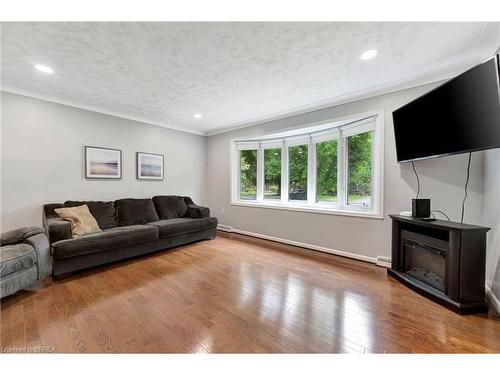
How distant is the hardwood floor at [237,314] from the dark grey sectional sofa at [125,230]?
0.71 ft

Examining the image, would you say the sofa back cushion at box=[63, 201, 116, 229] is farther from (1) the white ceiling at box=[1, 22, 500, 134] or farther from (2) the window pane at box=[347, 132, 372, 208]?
(2) the window pane at box=[347, 132, 372, 208]

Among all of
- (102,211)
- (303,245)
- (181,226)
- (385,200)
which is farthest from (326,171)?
(102,211)

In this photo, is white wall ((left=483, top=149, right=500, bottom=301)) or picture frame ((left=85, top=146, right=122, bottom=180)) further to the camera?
picture frame ((left=85, top=146, right=122, bottom=180))

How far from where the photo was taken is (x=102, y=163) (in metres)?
3.63

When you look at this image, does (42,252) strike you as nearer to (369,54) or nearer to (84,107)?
(84,107)

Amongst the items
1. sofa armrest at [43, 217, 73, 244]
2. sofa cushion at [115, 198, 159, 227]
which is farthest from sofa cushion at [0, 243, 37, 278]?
sofa cushion at [115, 198, 159, 227]

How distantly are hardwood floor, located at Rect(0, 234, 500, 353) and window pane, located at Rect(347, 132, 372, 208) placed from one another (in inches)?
41.2

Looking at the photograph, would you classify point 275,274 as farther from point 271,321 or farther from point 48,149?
point 48,149

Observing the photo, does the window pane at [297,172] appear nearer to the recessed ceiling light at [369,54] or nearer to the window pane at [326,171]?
the window pane at [326,171]

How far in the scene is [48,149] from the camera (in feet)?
10.2

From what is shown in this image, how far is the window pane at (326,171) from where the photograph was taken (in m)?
3.68

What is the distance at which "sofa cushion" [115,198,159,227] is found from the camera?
3521 millimetres

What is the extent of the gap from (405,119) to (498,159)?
2.83 ft

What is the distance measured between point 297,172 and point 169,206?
258 centimetres
